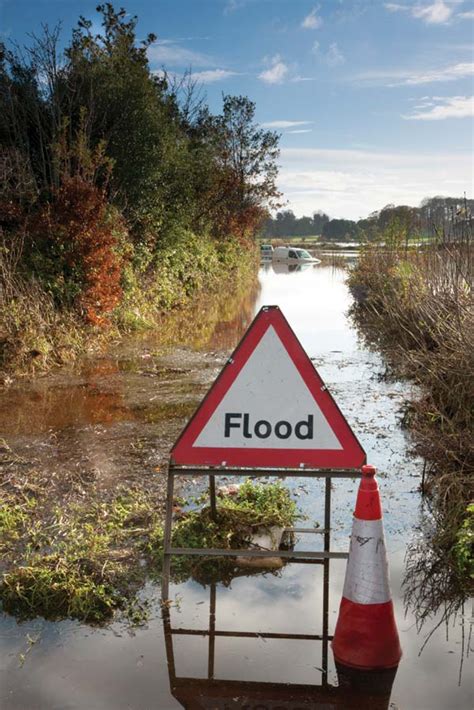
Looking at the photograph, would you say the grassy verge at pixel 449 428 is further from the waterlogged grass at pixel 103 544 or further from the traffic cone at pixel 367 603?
the waterlogged grass at pixel 103 544

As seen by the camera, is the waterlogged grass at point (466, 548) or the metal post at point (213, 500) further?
the metal post at point (213, 500)

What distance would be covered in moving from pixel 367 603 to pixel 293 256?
188 feet

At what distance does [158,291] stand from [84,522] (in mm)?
14750

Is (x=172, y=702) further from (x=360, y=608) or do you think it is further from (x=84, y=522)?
(x=84, y=522)

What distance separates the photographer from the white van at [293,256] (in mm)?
59156

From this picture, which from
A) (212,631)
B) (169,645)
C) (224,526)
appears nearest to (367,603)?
(212,631)

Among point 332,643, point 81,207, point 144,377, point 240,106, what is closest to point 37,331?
point 144,377

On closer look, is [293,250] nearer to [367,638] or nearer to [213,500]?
[213,500]

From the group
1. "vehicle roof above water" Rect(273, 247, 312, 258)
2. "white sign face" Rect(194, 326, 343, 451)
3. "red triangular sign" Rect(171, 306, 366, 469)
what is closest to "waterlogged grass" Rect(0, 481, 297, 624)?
"red triangular sign" Rect(171, 306, 366, 469)

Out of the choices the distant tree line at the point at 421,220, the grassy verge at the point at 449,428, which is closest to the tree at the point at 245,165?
the distant tree line at the point at 421,220

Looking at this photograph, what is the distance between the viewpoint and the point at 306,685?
3.33 meters

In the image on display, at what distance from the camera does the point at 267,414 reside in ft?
13.2

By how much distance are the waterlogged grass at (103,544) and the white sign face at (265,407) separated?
0.99m

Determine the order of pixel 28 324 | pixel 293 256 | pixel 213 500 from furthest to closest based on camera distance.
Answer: pixel 293 256
pixel 28 324
pixel 213 500
